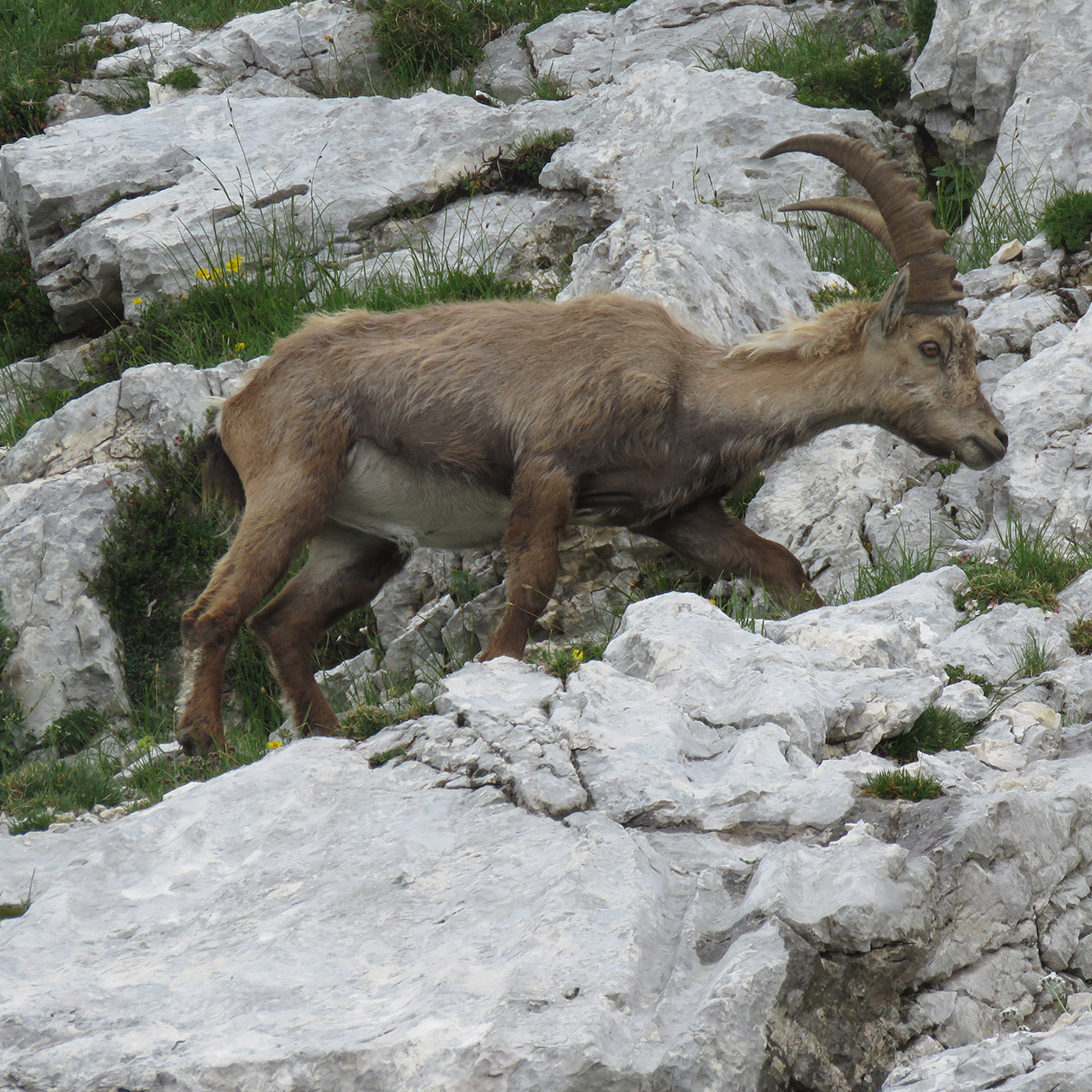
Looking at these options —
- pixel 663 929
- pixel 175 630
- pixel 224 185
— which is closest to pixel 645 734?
pixel 663 929

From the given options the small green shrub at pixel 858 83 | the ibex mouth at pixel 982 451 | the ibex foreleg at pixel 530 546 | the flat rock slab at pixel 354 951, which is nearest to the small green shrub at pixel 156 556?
the ibex foreleg at pixel 530 546


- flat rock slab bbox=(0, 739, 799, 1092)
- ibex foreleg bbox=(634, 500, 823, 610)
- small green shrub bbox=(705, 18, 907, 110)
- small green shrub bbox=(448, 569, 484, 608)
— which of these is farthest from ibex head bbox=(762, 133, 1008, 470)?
small green shrub bbox=(705, 18, 907, 110)

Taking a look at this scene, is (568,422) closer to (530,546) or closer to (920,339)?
(530,546)

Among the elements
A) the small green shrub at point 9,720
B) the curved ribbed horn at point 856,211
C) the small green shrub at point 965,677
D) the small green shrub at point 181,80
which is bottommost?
the small green shrub at point 9,720

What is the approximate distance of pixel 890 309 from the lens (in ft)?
20.7

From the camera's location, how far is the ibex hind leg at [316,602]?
22.1 ft

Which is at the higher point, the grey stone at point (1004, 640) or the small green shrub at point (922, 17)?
the small green shrub at point (922, 17)

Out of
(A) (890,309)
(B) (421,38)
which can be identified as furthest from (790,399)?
(B) (421,38)

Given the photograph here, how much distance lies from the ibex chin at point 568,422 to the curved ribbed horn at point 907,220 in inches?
0.4

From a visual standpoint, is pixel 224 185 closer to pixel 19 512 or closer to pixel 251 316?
pixel 251 316

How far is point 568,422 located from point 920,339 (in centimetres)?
184

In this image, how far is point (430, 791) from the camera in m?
3.97

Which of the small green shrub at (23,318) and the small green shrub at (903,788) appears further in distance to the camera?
the small green shrub at (23,318)

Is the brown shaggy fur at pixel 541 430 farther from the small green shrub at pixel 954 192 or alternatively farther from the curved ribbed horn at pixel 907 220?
the small green shrub at pixel 954 192
